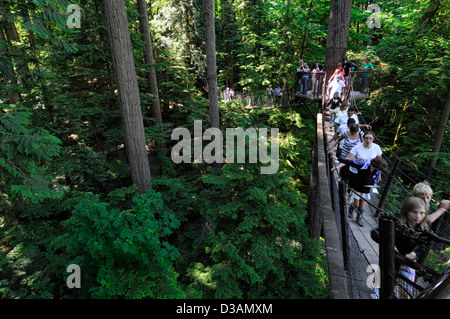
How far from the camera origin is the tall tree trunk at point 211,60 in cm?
851

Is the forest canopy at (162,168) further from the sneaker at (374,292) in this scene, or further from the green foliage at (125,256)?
the sneaker at (374,292)

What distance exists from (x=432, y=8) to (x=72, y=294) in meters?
15.7

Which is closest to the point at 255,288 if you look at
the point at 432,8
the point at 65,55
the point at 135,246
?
the point at 135,246

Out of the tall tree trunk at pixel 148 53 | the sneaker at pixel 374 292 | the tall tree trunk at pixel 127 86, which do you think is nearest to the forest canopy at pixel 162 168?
the tall tree trunk at pixel 127 86

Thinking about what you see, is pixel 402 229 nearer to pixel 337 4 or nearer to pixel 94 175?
pixel 94 175

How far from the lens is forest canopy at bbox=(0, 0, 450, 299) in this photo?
3793 millimetres

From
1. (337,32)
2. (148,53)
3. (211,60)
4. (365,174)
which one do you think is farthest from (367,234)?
(148,53)

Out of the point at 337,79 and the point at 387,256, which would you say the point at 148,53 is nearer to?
the point at 337,79

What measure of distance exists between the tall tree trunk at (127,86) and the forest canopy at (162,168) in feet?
1.50

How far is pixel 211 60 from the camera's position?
9.09 meters

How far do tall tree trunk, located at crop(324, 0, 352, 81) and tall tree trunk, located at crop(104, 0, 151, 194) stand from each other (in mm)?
6429

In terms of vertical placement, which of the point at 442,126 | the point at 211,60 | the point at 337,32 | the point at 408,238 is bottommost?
the point at 442,126

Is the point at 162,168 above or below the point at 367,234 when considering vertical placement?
below

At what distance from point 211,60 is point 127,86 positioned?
13.9 feet
